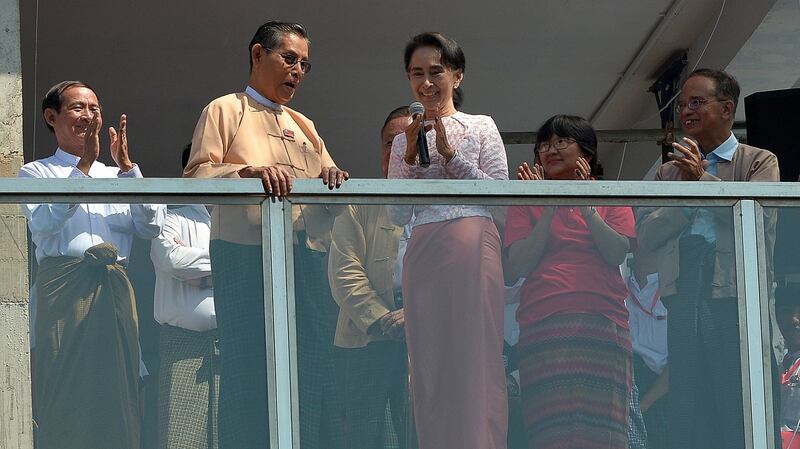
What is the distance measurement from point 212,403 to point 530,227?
1.30 metres

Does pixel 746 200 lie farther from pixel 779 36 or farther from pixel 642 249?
pixel 779 36

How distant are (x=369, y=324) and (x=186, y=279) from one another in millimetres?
671

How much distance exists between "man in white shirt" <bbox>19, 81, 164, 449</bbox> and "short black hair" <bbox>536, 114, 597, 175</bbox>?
1.80 meters

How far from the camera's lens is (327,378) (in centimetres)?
544

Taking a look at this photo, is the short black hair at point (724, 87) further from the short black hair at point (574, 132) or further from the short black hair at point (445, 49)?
the short black hair at point (445, 49)

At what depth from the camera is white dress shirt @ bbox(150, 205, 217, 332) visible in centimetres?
534

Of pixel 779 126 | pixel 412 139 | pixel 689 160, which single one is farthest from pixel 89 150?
pixel 779 126

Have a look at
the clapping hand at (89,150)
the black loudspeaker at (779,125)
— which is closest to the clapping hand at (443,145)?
the clapping hand at (89,150)

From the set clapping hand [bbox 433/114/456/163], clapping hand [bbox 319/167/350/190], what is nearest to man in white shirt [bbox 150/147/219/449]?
clapping hand [bbox 319/167/350/190]

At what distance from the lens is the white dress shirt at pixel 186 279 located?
17.5 feet

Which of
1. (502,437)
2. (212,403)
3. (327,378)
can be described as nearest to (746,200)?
(502,437)

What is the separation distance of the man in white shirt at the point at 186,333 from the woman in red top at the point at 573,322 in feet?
3.61

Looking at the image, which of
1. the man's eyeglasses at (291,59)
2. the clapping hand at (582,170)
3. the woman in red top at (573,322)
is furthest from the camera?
the clapping hand at (582,170)

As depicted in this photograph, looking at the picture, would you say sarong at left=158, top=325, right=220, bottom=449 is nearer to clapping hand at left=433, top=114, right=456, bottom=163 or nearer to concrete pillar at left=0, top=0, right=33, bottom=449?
concrete pillar at left=0, top=0, right=33, bottom=449
